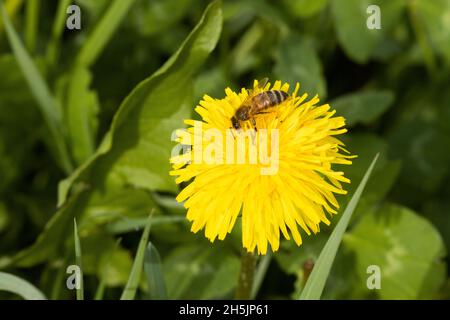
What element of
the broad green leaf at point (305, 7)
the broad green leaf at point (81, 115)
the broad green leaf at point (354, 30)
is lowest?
the broad green leaf at point (81, 115)

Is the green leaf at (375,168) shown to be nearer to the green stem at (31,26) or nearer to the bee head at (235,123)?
the bee head at (235,123)

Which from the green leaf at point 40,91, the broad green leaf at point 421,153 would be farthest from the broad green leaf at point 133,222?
the broad green leaf at point 421,153

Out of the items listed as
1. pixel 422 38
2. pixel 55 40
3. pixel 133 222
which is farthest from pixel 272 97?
pixel 422 38

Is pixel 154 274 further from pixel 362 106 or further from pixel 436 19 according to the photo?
pixel 436 19

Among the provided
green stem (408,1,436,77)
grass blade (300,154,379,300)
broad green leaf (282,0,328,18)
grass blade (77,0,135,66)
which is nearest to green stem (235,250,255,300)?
grass blade (300,154,379,300)

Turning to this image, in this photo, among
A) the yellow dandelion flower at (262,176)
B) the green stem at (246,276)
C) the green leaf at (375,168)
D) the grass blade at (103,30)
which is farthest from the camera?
the grass blade at (103,30)

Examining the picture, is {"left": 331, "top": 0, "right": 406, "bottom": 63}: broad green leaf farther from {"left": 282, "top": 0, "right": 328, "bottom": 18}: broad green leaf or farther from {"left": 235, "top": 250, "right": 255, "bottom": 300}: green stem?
{"left": 235, "top": 250, "right": 255, "bottom": 300}: green stem
